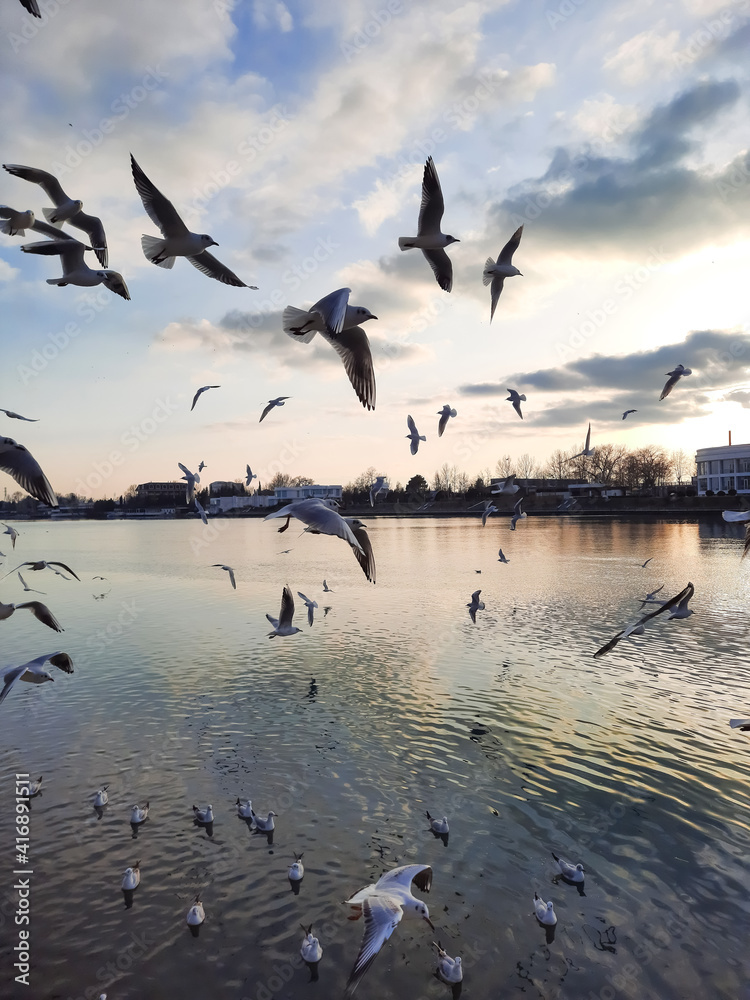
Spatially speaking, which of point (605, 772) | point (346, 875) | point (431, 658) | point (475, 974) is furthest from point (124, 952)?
point (431, 658)

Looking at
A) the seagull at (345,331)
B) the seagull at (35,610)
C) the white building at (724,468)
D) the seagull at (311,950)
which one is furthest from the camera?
the white building at (724,468)

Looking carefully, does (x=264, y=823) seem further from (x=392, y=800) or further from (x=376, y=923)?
(x=376, y=923)

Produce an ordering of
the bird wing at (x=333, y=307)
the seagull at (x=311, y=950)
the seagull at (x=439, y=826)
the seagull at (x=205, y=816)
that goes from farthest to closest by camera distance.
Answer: the seagull at (x=205, y=816)
the seagull at (x=439, y=826)
the seagull at (x=311, y=950)
the bird wing at (x=333, y=307)

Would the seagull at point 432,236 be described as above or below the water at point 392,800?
above

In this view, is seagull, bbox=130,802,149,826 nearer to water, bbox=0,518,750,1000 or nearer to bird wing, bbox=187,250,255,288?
water, bbox=0,518,750,1000

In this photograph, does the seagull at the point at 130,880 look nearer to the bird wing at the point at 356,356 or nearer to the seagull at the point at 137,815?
the seagull at the point at 137,815

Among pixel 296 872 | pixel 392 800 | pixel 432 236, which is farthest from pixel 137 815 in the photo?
pixel 432 236

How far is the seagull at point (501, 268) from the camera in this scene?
11.4m

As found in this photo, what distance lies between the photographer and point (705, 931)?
290 inches

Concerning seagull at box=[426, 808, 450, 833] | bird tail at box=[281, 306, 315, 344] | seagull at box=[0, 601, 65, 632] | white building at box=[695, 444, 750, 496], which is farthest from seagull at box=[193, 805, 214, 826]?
white building at box=[695, 444, 750, 496]

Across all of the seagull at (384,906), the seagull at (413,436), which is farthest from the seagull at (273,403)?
the seagull at (384,906)

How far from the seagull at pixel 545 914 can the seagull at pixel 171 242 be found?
8.17 metres

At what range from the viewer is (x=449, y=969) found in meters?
6.58

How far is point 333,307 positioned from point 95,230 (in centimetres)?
456
